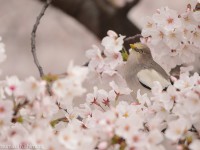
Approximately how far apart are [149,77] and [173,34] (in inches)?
3.9

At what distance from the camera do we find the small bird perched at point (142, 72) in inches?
36.7

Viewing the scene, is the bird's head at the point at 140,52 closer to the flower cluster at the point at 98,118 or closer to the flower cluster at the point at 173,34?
the flower cluster at the point at 173,34

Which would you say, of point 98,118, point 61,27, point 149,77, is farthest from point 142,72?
point 61,27

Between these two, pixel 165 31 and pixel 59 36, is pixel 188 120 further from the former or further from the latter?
pixel 59 36

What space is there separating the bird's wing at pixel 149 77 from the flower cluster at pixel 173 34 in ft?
0.11

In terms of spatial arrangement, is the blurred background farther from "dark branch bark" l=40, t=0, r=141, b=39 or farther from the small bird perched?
the small bird perched

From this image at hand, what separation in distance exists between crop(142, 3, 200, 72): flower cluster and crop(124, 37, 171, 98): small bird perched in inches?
1.0

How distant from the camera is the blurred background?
80.0 inches

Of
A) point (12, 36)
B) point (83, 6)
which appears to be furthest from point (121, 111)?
point (12, 36)

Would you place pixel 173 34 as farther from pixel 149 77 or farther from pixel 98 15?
pixel 98 15

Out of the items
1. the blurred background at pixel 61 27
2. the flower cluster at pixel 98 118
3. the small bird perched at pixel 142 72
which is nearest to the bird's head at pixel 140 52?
the small bird perched at pixel 142 72

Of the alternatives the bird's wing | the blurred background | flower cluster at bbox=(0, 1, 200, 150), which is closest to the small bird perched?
the bird's wing

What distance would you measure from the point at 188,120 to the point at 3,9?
297 cm

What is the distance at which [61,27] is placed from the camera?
13.1 feet
